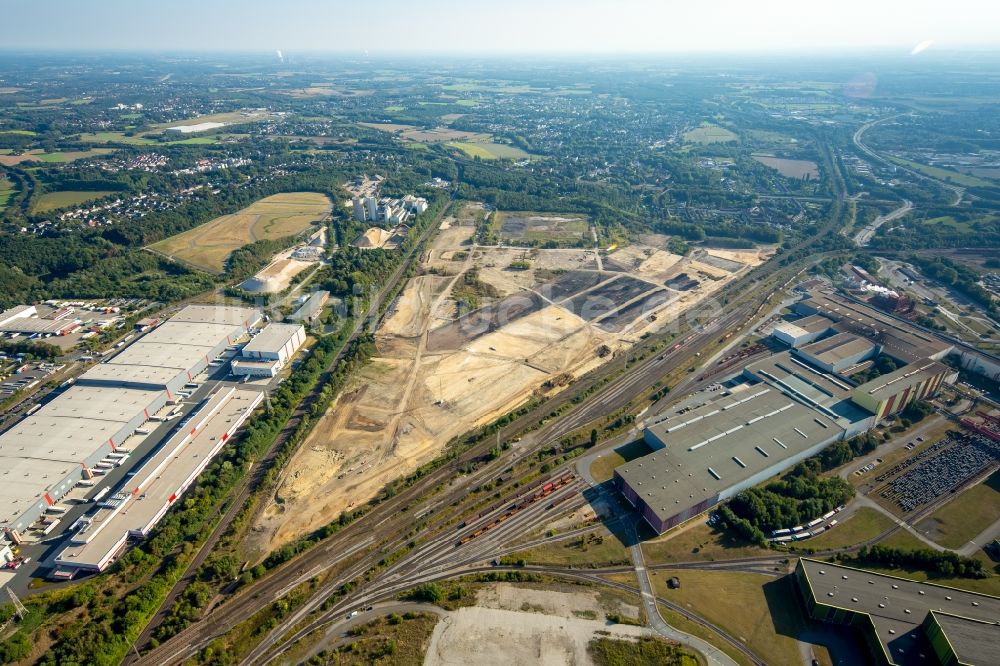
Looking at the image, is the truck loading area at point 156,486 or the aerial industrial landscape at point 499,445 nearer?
the aerial industrial landscape at point 499,445

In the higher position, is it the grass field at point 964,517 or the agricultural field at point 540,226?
the agricultural field at point 540,226

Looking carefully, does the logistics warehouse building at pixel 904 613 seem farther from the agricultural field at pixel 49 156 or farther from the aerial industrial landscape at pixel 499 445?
the agricultural field at pixel 49 156

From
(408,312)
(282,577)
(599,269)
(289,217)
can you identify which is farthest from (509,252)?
(282,577)

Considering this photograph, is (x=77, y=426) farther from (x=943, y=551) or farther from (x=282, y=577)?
(x=943, y=551)

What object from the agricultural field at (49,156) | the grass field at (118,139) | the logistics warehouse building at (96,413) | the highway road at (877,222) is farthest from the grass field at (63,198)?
the highway road at (877,222)

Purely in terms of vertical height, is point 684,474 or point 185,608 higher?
point 684,474

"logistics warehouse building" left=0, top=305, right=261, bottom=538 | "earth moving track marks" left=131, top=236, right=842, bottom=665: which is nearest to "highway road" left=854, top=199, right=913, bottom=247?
"earth moving track marks" left=131, top=236, right=842, bottom=665
